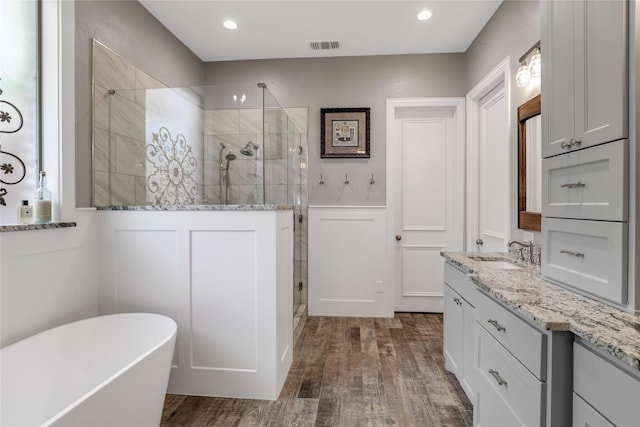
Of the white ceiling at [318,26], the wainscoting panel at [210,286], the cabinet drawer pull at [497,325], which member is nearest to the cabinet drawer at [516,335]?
the cabinet drawer pull at [497,325]

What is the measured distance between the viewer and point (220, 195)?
2248 millimetres

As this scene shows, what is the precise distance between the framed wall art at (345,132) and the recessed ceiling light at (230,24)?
1111 mm

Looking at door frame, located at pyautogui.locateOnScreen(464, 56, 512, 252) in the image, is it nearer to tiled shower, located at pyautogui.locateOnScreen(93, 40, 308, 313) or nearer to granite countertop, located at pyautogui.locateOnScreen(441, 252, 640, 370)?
granite countertop, located at pyautogui.locateOnScreen(441, 252, 640, 370)

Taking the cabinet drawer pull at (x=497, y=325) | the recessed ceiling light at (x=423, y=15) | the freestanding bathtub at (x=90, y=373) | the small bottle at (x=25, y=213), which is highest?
the recessed ceiling light at (x=423, y=15)

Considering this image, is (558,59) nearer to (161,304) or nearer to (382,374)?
(382,374)

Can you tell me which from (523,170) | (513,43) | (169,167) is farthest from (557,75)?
(169,167)

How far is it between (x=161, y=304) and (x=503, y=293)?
6.06 feet

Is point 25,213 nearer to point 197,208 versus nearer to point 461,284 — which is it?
point 197,208

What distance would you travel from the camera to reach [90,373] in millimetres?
1675

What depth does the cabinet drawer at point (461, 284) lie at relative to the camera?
169 cm

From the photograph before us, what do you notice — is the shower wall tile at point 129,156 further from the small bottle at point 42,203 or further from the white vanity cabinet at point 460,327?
the white vanity cabinet at point 460,327

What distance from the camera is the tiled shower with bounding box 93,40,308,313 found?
2.15 meters

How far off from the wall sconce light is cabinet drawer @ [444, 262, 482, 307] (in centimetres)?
128

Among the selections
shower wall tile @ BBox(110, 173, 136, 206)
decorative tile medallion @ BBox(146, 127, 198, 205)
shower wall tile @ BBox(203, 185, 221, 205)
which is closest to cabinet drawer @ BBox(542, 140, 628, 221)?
shower wall tile @ BBox(203, 185, 221, 205)
